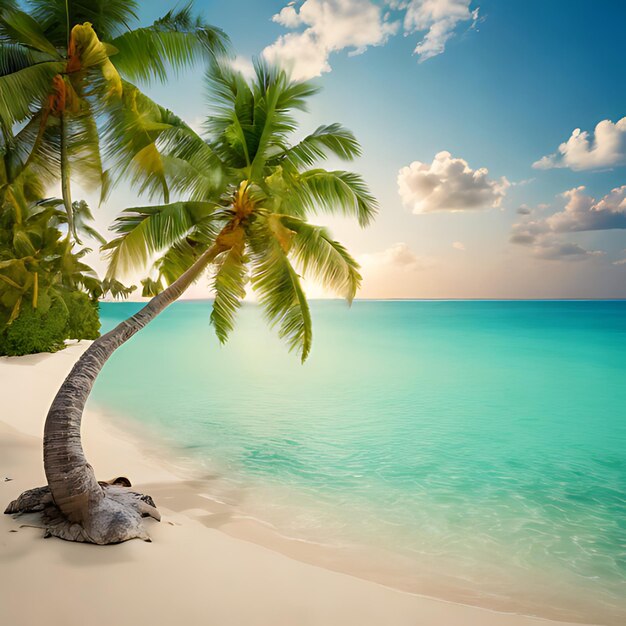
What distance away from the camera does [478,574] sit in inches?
204

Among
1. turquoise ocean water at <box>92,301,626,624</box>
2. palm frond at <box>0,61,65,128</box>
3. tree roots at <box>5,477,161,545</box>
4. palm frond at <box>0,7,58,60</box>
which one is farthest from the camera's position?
palm frond at <box>0,7,58,60</box>

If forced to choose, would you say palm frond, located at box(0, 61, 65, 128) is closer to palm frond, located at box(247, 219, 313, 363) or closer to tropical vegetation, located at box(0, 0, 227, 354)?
tropical vegetation, located at box(0, 0, 227, 354)

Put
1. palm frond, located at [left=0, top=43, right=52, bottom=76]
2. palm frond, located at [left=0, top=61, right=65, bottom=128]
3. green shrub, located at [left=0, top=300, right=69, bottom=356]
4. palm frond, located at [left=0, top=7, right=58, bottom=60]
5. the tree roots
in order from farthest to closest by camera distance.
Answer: green shrub, located at [left=0, top=300, right=69, bottom=356], palm frond, located at [left=0, top=43, right=52, bottom=76], palm frond, located at [left=0, top=7, right=58, bottom=60], palm frond, located at [left=0, top=61, right=65, bottom=128], the tree roots

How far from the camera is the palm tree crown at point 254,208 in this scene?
652cm

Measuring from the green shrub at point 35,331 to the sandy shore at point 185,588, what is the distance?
47.9ft

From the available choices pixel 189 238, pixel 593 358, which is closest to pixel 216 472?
pixel 189 238

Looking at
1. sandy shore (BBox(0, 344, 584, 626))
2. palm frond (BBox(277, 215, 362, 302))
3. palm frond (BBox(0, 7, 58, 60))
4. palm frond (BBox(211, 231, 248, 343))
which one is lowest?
sandy shore (BBox(0, 344, 584, 626))

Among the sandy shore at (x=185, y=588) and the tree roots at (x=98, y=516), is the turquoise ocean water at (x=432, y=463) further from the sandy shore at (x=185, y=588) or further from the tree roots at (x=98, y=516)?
the tree roots at (x=98, y=516)

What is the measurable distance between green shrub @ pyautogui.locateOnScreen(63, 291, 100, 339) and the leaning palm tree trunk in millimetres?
19522

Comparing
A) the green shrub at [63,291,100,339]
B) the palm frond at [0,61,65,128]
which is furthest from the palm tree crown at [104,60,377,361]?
the green shrub at [63,291,100,339]

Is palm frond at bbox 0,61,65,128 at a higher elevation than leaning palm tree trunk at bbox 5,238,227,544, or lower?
higher

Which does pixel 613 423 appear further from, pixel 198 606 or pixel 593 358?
pixel 593 358

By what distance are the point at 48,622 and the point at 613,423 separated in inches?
545

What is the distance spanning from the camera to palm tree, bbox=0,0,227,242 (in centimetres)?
630
